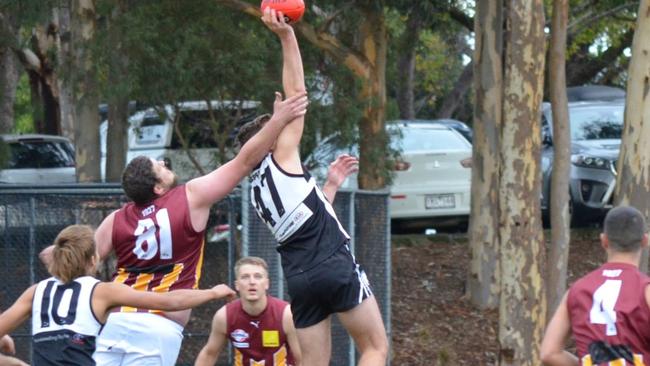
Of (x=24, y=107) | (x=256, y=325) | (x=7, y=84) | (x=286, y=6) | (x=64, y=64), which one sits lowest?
(x=256, y=325)

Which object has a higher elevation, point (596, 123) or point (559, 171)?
point (596, 123)

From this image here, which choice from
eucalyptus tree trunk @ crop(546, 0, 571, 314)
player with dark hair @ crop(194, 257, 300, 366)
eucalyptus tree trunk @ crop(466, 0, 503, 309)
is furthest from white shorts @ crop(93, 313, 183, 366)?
eucalyptus tree trunk @ crop(466, 0, 503, 309)

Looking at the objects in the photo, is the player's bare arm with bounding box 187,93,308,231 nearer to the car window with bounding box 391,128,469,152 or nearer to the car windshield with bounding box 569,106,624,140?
the car window with bounding box 391,128,469,152

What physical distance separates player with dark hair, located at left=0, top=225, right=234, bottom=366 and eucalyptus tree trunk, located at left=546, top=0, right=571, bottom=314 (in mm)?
7941

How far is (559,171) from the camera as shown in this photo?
1446 cm

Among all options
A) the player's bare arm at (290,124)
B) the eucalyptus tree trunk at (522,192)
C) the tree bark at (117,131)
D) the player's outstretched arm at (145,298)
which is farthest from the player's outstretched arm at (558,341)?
the tree bark at (117,131)

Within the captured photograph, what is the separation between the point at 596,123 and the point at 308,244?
13.1 metres

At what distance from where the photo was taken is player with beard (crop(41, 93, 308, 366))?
8.02m

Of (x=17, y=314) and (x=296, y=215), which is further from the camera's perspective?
(x=296, y=215)

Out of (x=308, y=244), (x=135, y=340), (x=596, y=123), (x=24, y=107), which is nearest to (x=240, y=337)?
(x=135, y=340)

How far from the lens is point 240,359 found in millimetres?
10164

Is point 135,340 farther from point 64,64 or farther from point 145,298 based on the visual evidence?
point 64,64

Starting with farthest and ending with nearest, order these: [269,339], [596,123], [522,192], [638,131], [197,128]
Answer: [596,123] < [197,128] < [638,131] < [522,192] < [269,339]

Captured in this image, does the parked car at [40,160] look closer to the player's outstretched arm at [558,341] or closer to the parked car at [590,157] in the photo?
the parked car at [590,157]
